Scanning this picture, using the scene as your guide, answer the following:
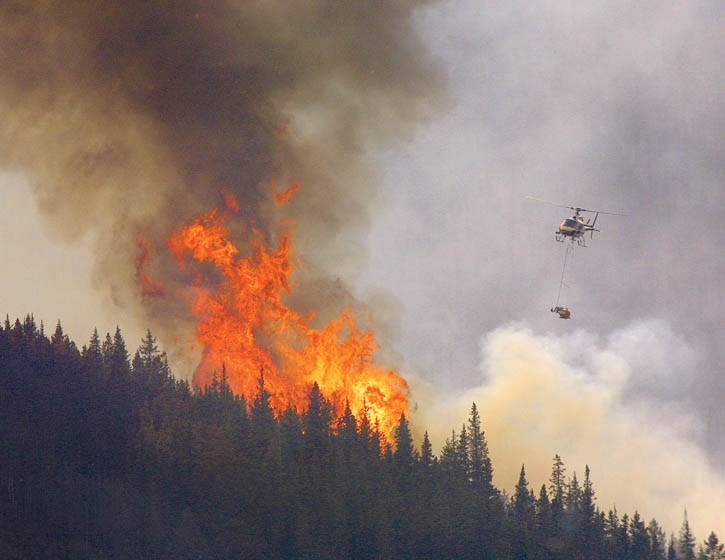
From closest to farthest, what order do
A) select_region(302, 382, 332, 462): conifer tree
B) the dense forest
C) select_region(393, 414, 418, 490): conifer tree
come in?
the dense forest
select_region(302, 382, 332, 462): conifer tree
select_region(393, 414, 418, 490): conifer tree

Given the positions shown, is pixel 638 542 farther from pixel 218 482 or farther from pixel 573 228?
pixel 218 482

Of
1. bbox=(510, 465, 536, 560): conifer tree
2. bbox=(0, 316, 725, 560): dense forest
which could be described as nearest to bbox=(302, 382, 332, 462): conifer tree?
bbox=(0, 316, 725, 560): dense forest

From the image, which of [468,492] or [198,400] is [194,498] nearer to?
[198,400]

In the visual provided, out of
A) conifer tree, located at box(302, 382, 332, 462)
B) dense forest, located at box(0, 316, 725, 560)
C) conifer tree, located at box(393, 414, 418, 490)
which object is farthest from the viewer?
conifer tree, located at box(393, 414, 418, 490)

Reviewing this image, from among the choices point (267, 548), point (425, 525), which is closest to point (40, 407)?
point (267, 548)

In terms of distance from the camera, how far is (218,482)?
17362cm

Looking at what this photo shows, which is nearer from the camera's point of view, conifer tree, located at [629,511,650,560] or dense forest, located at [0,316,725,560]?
dense forest, located at [0,316,725,560]

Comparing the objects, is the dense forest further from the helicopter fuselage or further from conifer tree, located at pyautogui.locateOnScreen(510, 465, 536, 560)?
the helicopter fuselage

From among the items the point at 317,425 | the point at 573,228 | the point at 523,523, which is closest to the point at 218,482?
the point at 317,425

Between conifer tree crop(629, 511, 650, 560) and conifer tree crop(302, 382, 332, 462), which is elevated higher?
conifer tree crop(302, 382, 332, 462)

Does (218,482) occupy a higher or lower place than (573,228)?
lower

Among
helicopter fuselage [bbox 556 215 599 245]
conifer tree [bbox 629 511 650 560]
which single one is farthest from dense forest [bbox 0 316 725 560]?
helicopter fuselage [bbox 556 215 599 245]

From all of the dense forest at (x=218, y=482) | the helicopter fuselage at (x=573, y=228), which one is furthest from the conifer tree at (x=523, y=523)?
the helicopter fuselage at (x=573, y=228)

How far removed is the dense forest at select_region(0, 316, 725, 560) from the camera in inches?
6550
